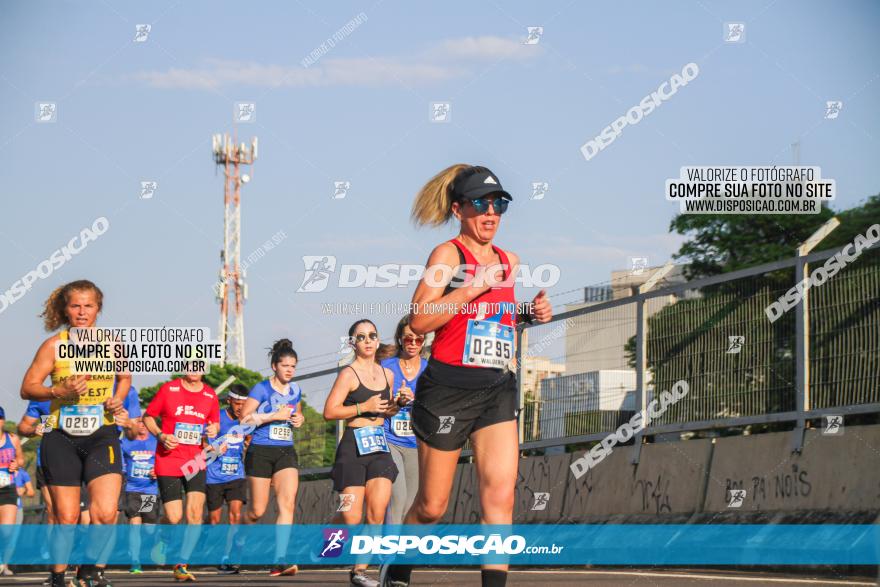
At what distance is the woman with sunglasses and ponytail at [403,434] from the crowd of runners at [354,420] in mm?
12

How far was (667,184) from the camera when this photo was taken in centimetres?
1558

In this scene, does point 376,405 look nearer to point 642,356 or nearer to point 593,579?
point 593,579

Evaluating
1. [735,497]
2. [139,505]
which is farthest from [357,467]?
[139,505]

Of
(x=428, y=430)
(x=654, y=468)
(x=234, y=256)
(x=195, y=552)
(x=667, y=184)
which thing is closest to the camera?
(x=428, y=430)

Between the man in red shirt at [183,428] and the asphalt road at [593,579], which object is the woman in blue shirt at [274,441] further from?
the man in red shirt at [183,428]

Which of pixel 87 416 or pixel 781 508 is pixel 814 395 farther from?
pixel 87 416

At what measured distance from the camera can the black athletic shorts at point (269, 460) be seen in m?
14.9

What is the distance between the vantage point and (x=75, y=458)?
411 inches

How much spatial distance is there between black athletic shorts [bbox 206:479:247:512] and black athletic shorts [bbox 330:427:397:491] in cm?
534

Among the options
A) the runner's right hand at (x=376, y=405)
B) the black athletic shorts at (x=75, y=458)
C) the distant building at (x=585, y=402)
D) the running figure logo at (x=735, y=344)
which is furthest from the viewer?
the distant building at (x=585, y=402)

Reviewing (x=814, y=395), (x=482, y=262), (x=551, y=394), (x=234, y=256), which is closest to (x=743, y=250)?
(x=234, y=256)

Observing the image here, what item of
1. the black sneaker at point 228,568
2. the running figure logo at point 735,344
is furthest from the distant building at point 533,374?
the black sneaker at point 228,568

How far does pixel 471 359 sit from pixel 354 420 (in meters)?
4.91

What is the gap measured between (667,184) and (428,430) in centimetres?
854
